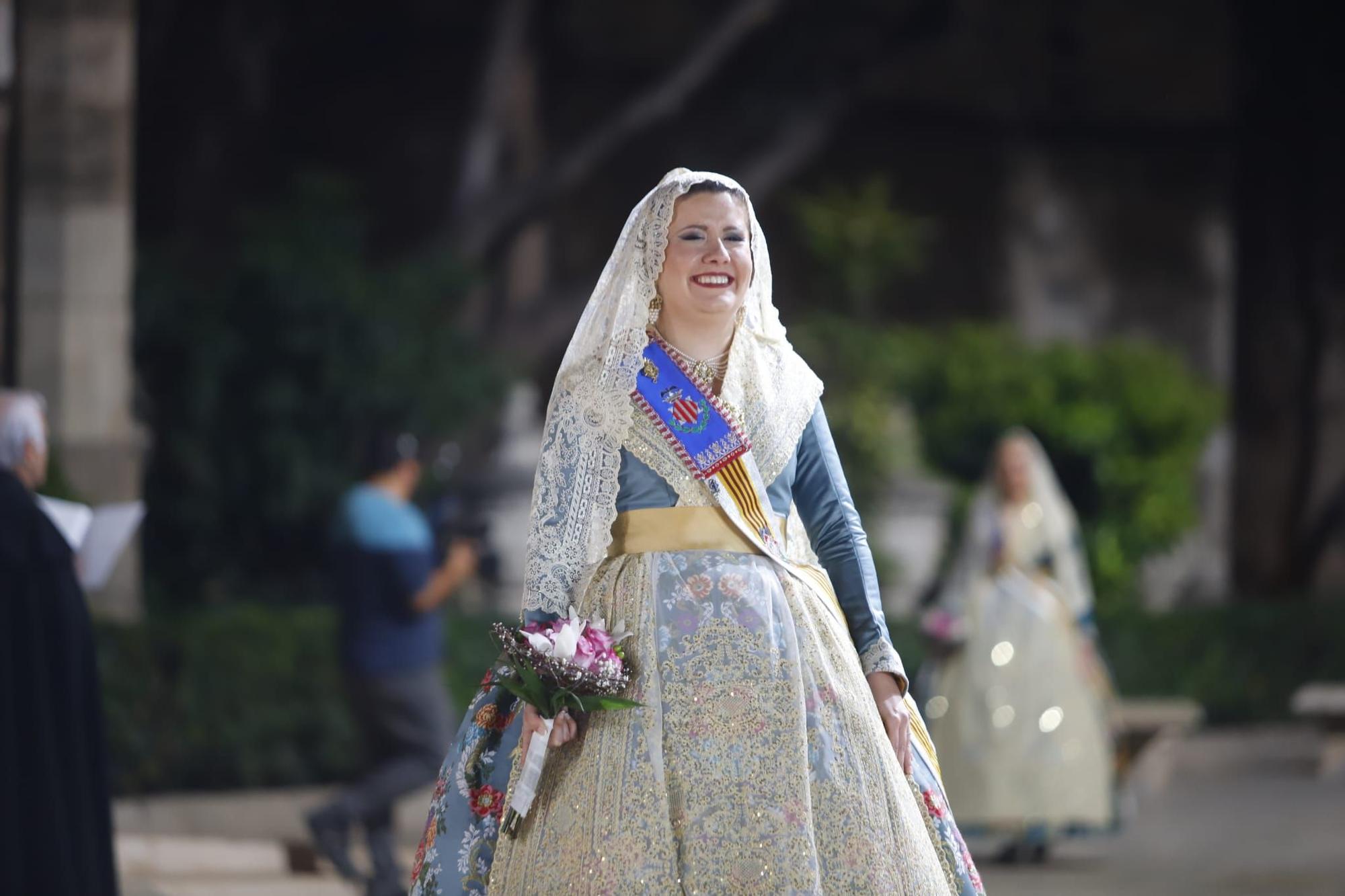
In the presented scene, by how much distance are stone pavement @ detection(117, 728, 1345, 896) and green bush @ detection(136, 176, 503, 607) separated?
2463 mm

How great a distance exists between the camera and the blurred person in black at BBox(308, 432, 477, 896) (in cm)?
752

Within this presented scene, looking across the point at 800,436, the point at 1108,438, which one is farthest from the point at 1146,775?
the point at 800,436

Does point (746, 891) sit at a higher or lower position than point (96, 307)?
lower

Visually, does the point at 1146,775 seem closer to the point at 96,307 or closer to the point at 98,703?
the point at 96,307

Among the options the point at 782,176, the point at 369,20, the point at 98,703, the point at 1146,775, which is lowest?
the point at 1146,775

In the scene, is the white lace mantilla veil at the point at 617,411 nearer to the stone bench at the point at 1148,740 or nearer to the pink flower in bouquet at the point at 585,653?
the pink flower in bouquet at the point at 585,653

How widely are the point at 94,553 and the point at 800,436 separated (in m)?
3.01

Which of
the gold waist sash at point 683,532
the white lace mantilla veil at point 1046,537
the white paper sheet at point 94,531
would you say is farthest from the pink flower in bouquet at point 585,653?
the white lace mantilla veil at point 1046,537

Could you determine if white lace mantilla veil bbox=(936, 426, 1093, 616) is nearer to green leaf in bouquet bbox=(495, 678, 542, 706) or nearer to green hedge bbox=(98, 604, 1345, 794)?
green hedge bbox=(98, 604, 1345, 794)

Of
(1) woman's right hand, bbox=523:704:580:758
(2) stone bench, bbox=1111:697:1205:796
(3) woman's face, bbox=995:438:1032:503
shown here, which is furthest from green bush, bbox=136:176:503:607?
(1) woman's right hand, bbox=523:704:580:758

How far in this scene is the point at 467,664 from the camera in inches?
448

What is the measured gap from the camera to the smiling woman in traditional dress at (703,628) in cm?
396

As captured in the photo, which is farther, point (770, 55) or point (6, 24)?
point (770, 55)

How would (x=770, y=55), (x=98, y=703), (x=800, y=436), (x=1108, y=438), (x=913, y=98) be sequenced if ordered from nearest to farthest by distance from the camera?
1. (x=800, y=436)
2. (x=98, y=703)
3. (x=1108, y=438)
4. (x=770, y=55)
5. (x=913, y=98)
